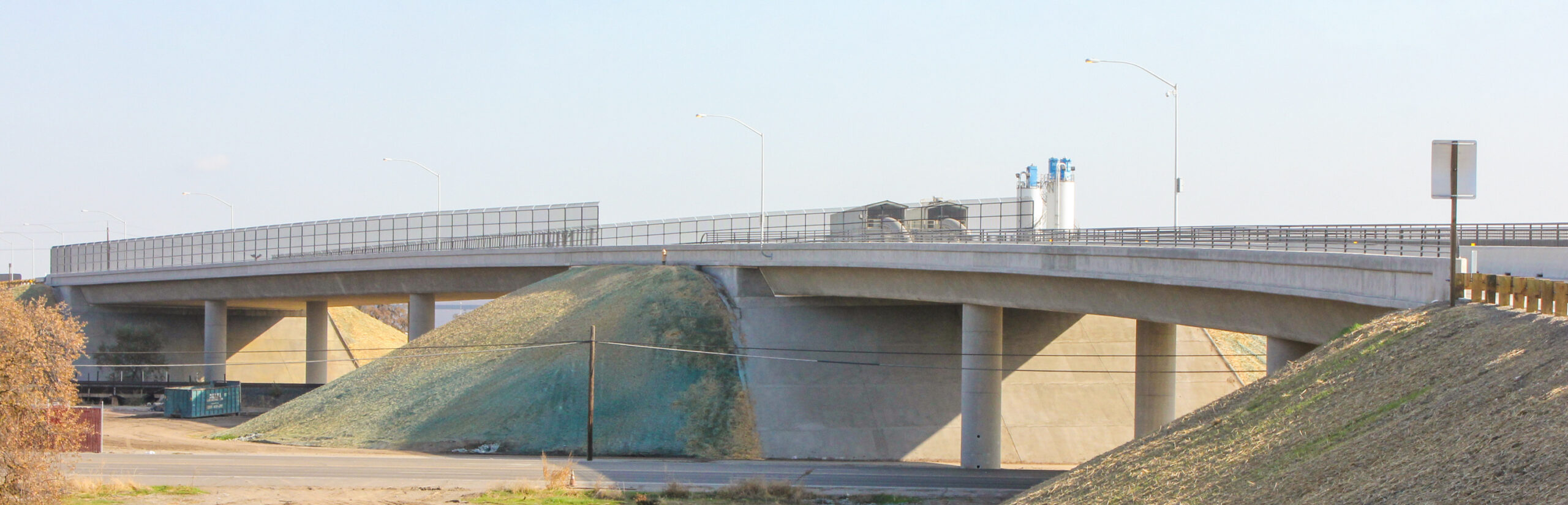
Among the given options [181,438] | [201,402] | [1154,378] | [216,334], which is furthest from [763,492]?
[216,334]

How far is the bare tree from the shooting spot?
73.0ft

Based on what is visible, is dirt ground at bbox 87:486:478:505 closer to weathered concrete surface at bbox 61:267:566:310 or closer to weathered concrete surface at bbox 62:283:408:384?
weathered concrete surface at bbox 61:267:566:310

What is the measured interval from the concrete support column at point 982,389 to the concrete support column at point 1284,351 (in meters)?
13.0

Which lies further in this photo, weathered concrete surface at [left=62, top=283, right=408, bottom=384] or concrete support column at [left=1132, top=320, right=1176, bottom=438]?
weathered concrete surface at [left=62, top=283, right=408, bottom=384]

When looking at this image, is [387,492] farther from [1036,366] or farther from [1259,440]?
[1036,366]

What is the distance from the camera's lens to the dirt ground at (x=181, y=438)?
1761 inches

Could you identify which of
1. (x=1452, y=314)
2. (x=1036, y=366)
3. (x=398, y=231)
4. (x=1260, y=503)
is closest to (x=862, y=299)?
(x=1036, y=366)

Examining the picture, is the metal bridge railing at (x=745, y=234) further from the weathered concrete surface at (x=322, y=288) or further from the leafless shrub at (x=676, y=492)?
the leafless shrub at (x=676, y=492)

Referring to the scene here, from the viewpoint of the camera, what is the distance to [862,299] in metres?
51.1

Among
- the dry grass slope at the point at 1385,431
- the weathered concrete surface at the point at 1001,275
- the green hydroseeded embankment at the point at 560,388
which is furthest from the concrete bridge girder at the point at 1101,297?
the dry grass slope at the point at 1385,431

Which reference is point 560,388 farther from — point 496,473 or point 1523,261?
point 1523,261

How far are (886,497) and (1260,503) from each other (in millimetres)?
19032

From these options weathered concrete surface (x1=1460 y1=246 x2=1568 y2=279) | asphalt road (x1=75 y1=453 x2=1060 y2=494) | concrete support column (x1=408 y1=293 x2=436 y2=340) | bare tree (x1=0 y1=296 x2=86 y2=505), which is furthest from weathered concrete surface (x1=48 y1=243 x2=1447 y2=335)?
bare tree (x1=0 y1=296 x2=86 y2=505)

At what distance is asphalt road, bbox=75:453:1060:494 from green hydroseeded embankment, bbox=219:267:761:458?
2.20 m
